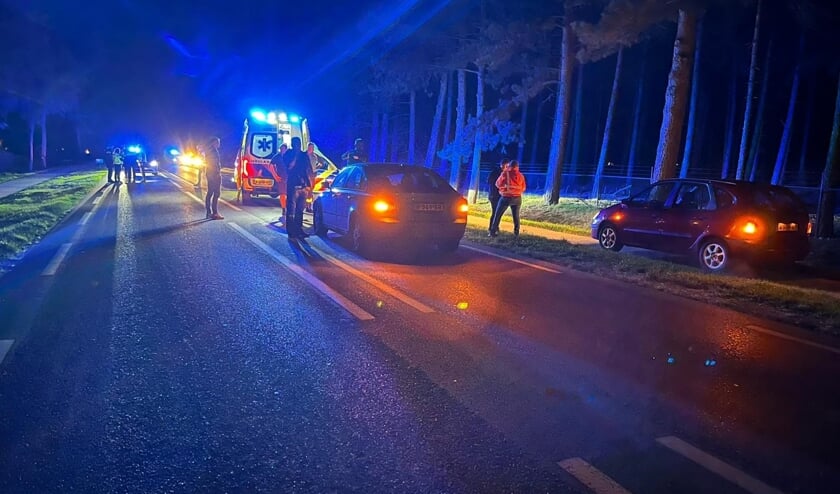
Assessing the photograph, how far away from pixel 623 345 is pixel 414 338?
194 centimetres

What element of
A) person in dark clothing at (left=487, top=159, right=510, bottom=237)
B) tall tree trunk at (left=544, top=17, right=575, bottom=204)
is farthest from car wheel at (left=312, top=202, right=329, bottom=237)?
tall tree trunk at (left=544, top=17, right=575, bottom=204)

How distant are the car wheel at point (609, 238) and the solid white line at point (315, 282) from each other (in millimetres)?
6401

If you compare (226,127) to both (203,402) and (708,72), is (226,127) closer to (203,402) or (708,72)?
(708,72)

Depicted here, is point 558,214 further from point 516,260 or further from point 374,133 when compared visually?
point 374,133

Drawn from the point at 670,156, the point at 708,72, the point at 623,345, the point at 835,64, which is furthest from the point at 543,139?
the point at 623,345

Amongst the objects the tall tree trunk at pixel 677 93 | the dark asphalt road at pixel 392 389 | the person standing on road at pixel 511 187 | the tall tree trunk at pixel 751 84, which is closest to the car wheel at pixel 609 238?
the person standing on road at pixel 511 187

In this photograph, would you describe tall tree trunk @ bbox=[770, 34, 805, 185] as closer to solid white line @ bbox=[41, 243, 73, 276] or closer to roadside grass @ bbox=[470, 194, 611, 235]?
roadside grass @ bbox=[470, 194, 611, 235]

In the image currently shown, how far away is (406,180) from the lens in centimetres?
1080

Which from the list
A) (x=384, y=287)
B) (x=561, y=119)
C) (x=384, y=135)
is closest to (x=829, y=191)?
(x=561, y=119)

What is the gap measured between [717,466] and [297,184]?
410 inches

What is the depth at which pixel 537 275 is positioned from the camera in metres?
9.02

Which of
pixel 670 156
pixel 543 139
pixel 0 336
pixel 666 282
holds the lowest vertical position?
pixel 0 336

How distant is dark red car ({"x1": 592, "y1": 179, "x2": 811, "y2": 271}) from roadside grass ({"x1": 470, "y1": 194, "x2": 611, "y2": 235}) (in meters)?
4.61

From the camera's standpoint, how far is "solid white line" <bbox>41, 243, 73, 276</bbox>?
8.33 meters
